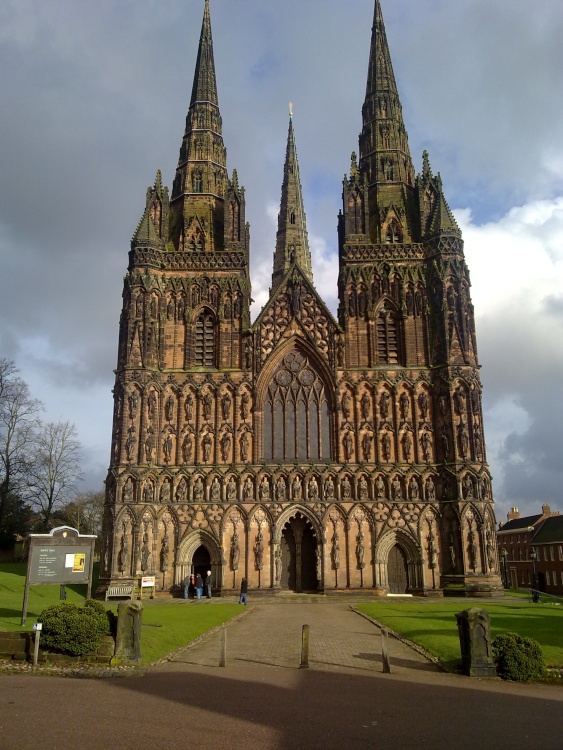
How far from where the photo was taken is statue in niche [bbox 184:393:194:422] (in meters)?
43.3

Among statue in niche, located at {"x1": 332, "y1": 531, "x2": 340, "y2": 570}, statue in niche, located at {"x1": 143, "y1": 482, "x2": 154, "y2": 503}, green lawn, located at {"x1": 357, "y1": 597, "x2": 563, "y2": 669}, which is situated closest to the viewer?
green lawn, located at {"x1": 357, "y1": 597, "x2": 563, "y2": 669}

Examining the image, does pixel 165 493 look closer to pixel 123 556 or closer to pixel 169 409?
pixel 123 556

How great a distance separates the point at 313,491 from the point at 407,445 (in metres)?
6.48

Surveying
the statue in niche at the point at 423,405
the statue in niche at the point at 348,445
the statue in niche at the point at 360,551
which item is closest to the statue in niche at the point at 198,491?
the statue in niche at the point at 348,445

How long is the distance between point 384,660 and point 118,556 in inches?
1061

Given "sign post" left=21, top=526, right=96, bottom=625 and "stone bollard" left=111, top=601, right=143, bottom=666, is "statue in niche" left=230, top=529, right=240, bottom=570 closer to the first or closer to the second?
"sign post" left=21, top=526, right=96, bottom=625

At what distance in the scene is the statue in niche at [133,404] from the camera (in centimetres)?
4191

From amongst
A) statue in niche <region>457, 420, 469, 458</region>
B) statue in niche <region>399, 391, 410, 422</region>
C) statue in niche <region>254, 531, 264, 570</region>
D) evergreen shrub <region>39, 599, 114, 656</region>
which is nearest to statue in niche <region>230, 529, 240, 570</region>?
statue in niche <region>254, 531, 264, 570</region>

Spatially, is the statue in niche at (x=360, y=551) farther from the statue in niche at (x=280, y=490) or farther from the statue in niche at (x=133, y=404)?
the statue in niche at (x=133, y=404)

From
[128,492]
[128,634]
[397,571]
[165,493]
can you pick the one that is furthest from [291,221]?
[128,634]

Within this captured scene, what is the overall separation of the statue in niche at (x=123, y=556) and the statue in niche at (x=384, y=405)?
1714 centimetres

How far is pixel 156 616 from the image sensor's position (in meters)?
26.0

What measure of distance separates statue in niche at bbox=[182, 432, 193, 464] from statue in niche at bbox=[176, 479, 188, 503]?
1375 millimetres

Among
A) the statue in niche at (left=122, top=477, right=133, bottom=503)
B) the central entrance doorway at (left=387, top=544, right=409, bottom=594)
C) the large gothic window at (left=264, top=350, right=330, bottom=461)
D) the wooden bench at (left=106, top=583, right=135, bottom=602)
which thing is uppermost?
the large gothic window at (left=264, top=350, right=330, bottom=461)
